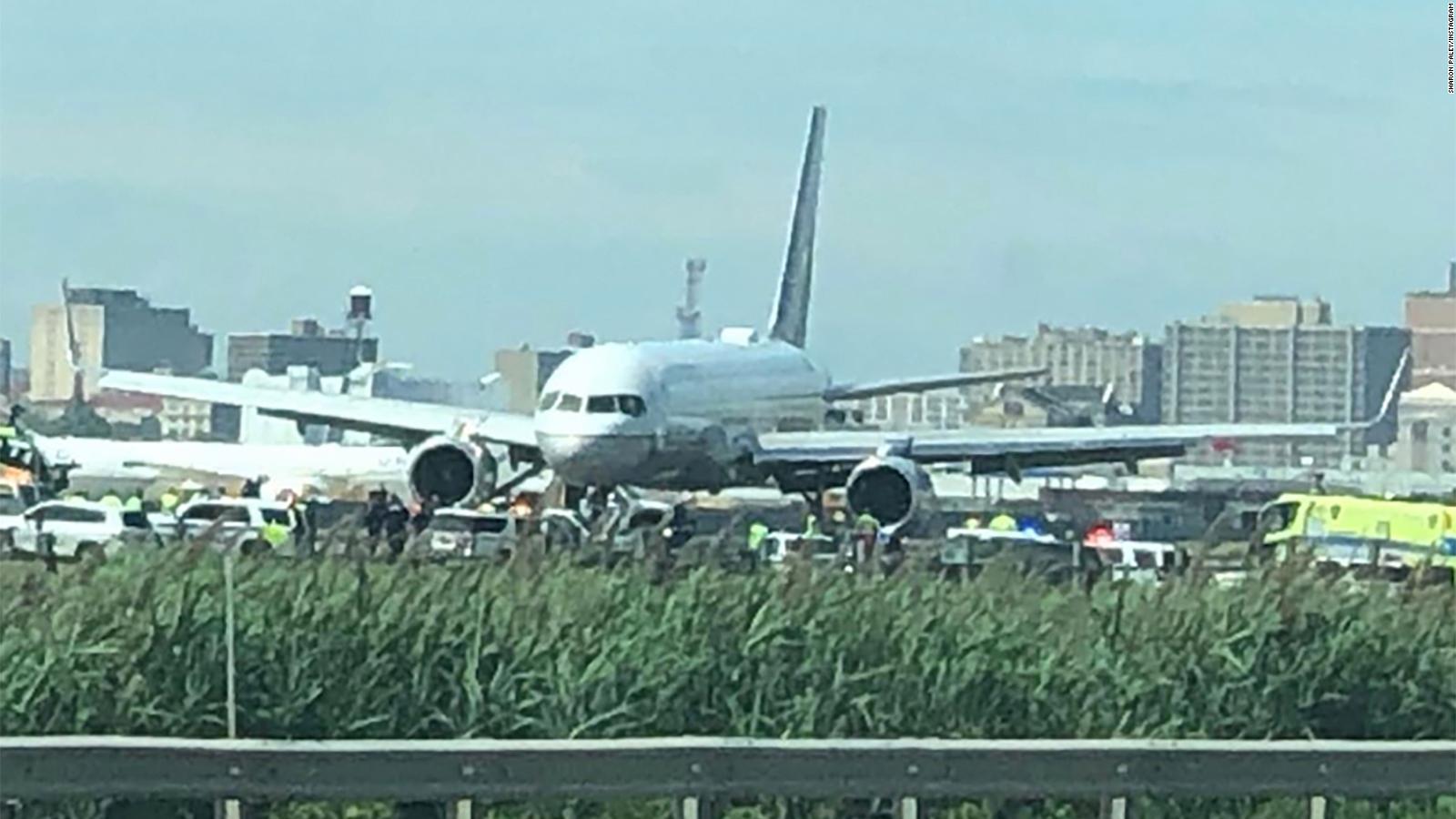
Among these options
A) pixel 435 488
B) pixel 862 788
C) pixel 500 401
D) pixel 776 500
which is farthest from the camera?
pixel 500 401

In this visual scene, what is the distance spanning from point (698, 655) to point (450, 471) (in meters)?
36.1

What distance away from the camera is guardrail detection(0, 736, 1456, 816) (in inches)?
504

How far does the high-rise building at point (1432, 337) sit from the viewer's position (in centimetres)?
13412

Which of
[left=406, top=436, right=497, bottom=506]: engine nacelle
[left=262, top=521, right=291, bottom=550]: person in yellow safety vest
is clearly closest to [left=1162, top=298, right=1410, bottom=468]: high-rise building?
[left=406, top=436, right=497, bottom=506]: engine nacelle

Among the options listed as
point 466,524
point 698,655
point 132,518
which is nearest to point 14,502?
point 466,524

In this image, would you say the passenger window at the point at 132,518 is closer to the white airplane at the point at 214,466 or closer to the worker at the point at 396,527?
the worker at the point at 396,527

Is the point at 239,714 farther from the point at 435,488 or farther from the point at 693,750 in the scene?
the point at 435,488

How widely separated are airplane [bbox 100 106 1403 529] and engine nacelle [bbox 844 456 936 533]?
3cm

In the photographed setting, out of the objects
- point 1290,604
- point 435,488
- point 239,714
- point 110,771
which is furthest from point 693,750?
point 435,488

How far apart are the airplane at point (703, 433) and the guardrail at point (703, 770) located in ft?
121

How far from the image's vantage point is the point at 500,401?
116m

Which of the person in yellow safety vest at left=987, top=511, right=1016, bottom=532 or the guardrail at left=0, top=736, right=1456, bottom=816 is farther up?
the person in yellow safety vest at left=987, top=511, right=1016, bottom=532

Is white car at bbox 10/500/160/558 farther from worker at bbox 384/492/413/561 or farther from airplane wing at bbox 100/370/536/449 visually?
airplane wing at bbox 100/370/536/449

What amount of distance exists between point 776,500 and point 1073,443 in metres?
24.1
